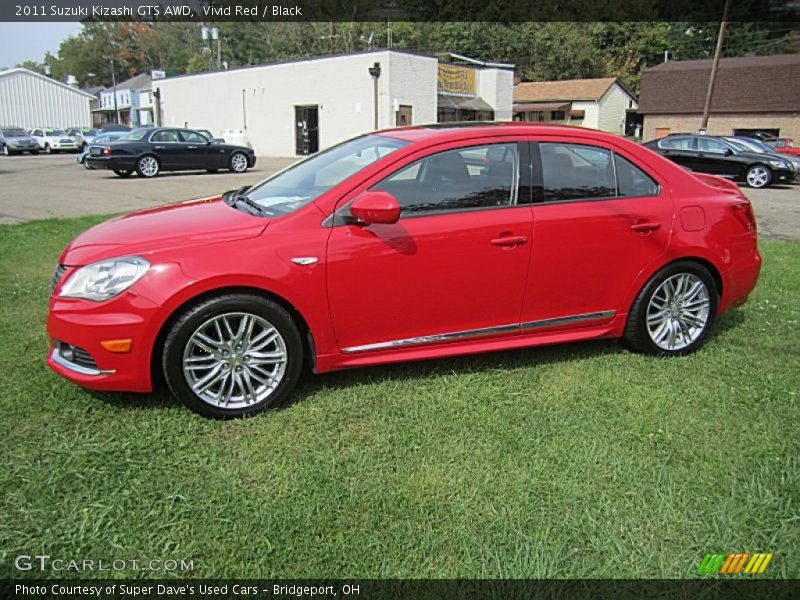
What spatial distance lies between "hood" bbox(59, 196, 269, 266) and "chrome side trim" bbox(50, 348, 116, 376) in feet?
1.71

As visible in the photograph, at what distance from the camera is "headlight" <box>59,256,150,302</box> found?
335cm

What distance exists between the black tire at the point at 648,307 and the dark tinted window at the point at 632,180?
0.55 m

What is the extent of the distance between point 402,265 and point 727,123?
1697 inches

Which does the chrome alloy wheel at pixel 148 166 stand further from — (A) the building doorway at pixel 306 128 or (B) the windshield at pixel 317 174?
(B) the windshield at pixel 317 174

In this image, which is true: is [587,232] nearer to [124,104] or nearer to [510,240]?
[510,240]

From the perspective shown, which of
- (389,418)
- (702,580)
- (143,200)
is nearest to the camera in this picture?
(702,580)

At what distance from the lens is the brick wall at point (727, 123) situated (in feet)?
123

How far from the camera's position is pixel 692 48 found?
70.8 m

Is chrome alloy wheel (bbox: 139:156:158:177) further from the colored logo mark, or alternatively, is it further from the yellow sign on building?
the colored logo mark

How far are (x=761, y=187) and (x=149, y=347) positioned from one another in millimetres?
19906

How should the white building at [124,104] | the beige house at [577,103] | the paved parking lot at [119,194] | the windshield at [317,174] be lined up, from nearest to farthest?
the windshield at [317,174], the paved parking lot at [119,194], the beige house at [577,103], the white building at [124,104]

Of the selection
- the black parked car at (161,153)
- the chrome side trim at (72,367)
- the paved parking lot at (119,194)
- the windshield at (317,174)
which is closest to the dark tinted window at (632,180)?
the windshield at (317,174)

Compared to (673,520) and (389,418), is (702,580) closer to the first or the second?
(673,520)

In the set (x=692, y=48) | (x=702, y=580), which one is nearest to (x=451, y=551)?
(x=702, y=580)
